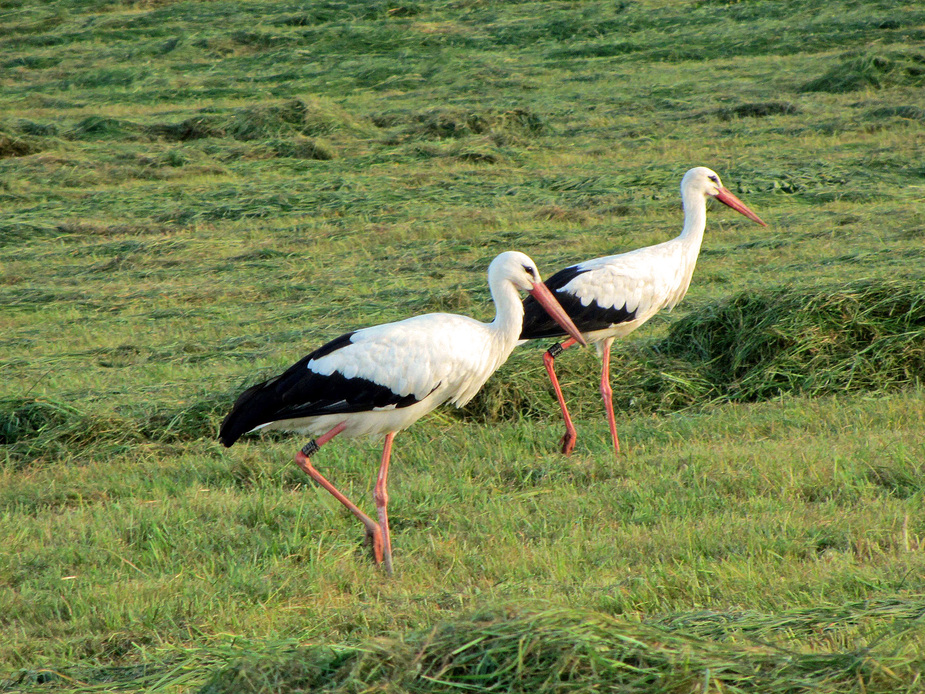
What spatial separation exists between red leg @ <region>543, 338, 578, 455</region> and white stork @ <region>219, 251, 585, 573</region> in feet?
2.86

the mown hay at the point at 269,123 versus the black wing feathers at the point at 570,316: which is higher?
the mown hay at the point at 269,123

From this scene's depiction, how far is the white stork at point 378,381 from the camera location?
187 inches

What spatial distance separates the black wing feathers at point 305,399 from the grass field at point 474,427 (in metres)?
0.38

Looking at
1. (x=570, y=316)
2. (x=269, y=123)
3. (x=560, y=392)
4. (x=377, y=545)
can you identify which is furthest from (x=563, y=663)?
(x=269, y=123)

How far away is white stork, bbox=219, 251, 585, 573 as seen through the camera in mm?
4754

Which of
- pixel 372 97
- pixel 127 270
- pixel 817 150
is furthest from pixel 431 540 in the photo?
pixel 372 97

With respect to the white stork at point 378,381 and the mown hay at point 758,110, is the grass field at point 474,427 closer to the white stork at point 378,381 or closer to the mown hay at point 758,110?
the mown hay at point 758,110

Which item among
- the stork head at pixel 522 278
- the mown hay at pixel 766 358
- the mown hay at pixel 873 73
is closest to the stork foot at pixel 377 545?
the stork head at pixel 522 278

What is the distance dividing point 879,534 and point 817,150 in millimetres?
10386

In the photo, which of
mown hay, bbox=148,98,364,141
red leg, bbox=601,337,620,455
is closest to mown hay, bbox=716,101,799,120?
mown hay, bbox=148,98,364,141

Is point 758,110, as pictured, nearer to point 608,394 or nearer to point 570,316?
point 570,316

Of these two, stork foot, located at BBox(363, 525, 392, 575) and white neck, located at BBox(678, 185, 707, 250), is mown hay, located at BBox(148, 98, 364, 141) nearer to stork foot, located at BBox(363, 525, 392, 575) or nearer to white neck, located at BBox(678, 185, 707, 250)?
white neck, located at BBox(678, 185, 707, 250)

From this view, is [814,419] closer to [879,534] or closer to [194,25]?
[879,534]

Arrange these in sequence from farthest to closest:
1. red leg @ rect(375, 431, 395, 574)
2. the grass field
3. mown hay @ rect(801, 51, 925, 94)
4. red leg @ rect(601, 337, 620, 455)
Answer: mown hay @ rect(801, 51, 925, 94)
red leg @ rect(601, 337, 620, 455)
red leg @ rect(375, 431, 395, 574)
the grass field
